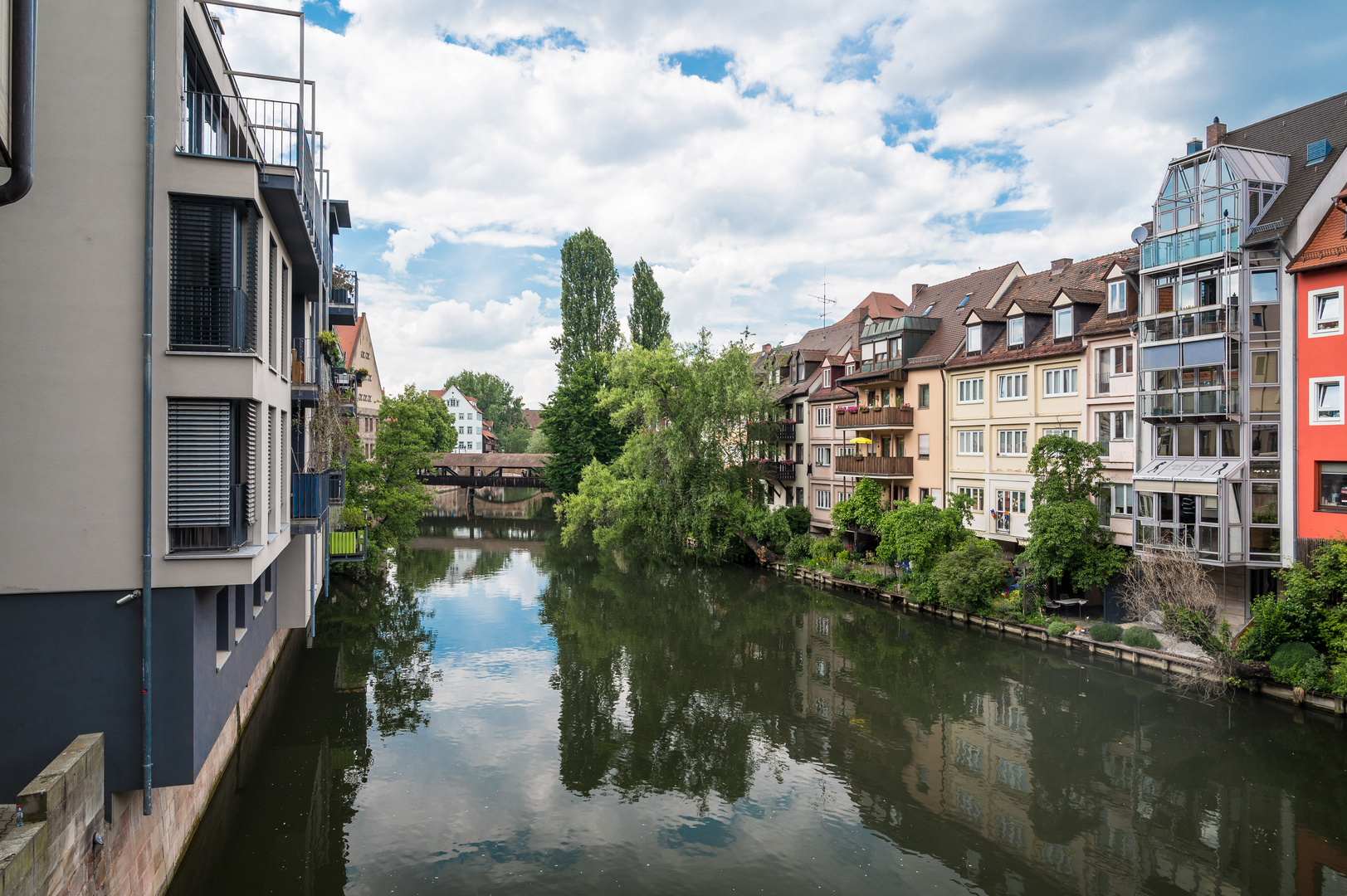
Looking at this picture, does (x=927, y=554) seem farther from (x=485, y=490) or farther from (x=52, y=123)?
(x=485, y=490)

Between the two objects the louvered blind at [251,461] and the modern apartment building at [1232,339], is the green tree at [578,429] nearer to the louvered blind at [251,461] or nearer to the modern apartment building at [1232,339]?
the modern apartment building at [1232,339]

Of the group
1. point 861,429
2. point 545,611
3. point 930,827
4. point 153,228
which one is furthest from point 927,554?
point 153,228

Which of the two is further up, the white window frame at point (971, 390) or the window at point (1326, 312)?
the window at point (1326, 312)

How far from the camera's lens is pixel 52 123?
9.18m

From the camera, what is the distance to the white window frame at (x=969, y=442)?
3312cm

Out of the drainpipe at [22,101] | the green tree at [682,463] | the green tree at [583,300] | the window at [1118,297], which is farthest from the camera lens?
the green tree at [583,300]

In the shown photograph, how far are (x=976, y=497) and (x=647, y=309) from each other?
32.5 metres

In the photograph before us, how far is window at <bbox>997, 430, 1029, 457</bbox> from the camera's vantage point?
102 ft

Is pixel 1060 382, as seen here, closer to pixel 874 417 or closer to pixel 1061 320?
pixel 1061 320

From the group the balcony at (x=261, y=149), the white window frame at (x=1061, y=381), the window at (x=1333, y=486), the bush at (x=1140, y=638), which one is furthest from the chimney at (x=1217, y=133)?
the balcony at (x=261, y=149)

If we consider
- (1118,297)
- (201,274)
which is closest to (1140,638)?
(1118,297)

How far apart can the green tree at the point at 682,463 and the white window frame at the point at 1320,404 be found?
23.1m

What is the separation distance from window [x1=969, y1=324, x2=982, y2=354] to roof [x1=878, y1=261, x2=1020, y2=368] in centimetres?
124

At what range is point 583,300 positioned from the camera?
6141 cm
